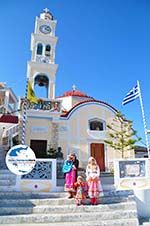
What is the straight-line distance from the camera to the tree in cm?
1672

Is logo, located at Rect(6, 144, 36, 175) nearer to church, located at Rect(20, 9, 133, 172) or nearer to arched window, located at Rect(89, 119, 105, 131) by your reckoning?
church, located at Rect(20, 9, 133, 172)

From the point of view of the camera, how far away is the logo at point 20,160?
7.58 m

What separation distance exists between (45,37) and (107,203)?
52.3 ft

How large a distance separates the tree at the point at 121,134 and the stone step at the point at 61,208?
983 cm

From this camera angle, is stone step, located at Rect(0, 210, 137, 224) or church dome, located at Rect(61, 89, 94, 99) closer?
stone step, located at Rect(0, 210, 137, 224)

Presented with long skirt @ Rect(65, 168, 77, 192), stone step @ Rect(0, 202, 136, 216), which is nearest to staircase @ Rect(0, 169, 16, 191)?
stone step @ Rect(0, 202, 136, 216)

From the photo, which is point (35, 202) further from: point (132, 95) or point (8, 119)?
point (8, 119)

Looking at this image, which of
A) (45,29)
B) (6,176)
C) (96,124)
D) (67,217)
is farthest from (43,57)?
(67,217)

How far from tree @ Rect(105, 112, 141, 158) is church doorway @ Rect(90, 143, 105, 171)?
81 cm

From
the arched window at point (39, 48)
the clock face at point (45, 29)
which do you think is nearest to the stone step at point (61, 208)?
the arched window at point (39, 48)

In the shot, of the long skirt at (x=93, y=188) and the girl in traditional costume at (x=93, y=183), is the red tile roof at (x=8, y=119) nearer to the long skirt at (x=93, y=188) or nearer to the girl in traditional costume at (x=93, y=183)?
the girl in traditional costume at (x=93, y=183)

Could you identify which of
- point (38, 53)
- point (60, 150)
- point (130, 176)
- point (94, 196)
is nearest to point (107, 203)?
point (94, 196)

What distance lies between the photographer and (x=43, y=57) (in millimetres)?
19391

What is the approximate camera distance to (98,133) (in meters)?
18.0
